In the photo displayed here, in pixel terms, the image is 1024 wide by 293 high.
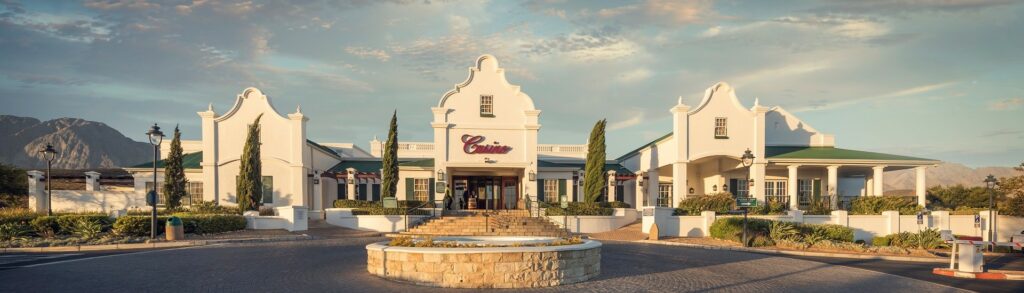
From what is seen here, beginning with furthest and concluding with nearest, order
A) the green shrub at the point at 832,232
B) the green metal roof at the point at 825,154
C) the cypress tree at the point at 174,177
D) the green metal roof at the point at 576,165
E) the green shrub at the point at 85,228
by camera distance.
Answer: the green metal roof at the point at 576,165 < the green metal roof at the point at 825,154 < the cypress tree at the point at 174,177 < the green shrub at the point at 832,232 < the green shrub at the point at 85,228

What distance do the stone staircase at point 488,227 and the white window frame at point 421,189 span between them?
7029mm

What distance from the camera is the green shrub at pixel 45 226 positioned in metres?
22.2

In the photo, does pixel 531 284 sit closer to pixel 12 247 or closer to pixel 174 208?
pixel 12 247

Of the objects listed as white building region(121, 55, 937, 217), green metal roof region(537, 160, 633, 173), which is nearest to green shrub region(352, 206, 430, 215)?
white building region(121, 55, 937, 217)

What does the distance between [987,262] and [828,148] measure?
759 inches

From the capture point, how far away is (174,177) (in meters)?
33.2

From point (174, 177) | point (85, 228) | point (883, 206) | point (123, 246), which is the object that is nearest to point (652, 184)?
point (883, 206)

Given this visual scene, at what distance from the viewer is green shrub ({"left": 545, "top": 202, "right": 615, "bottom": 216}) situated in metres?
31.2

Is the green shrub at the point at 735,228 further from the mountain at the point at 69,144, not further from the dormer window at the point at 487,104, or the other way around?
the mountain at the point at 69,144

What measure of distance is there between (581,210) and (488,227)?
5.19 meters

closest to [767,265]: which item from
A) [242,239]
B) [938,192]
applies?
[242,239]

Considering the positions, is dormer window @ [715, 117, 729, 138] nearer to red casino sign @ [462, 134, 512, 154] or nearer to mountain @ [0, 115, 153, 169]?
red casino sign @ [462, 134, 512, 154]

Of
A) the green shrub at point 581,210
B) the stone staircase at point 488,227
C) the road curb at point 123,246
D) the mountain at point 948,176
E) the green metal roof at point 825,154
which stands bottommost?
the mountain at point 948,176

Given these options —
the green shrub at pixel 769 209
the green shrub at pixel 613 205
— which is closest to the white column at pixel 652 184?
the green shrub at pixel 613 205
